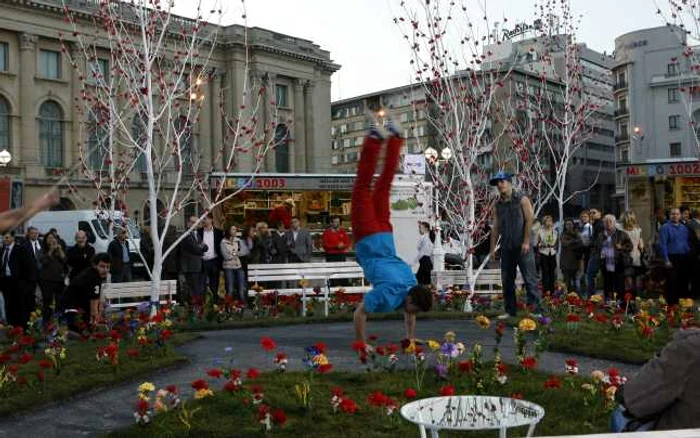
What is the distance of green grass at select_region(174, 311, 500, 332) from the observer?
13.1 meters

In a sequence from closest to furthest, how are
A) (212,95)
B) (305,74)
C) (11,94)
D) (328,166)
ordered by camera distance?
1. (11,94)
2. (212,95)
3. (305,74)
4. (328,166)

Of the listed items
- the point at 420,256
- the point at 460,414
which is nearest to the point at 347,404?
the point at 460,414

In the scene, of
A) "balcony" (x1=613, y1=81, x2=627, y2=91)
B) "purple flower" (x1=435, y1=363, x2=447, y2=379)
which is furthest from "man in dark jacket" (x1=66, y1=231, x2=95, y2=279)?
"balcony" (x1=613, y1=81, x2=627, y2=91)

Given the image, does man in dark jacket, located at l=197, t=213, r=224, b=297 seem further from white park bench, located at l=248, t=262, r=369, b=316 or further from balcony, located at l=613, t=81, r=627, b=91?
balcony, located at l=613, t=81, r=627, b=91

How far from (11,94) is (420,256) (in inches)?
1693

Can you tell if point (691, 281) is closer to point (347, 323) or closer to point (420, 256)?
point (420, 256)

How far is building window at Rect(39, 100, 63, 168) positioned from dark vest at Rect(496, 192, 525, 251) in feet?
161

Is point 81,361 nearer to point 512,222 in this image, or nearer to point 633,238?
point 512,222

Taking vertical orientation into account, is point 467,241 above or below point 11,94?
below

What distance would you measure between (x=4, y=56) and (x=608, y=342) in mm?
52106

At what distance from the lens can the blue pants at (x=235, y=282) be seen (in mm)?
16469

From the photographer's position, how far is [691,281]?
17.0 metres

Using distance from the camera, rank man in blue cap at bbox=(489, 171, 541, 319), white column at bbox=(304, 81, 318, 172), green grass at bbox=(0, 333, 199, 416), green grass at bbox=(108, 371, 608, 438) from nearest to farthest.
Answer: green grass at bbox=(108, 371, 608, 438)
green grass at bbox=(0, 333, 199, 416)
man in blue cap at bbox=(489, 171, 541, 319)
white column at bbox=(304, 81, 318, 172)

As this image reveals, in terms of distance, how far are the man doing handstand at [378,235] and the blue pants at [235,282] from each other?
8113 millimetres
